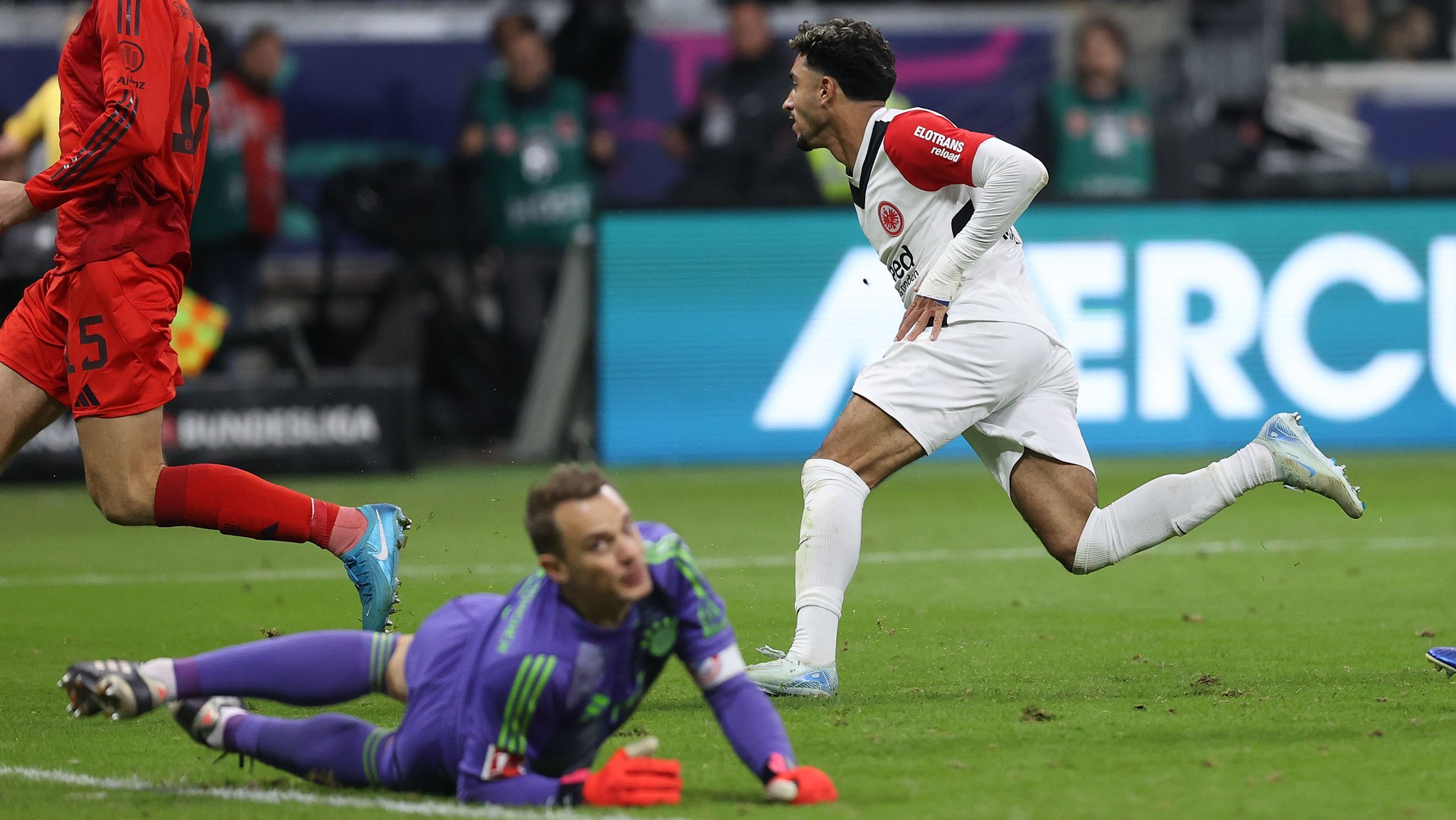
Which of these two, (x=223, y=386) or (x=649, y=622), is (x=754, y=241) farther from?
(x=649, y=622)

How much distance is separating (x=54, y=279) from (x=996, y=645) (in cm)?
333

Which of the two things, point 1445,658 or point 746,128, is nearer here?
point 1445,658

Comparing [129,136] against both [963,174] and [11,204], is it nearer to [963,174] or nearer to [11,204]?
[11,204]

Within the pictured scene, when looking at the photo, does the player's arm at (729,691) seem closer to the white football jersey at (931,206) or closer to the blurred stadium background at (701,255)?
the white football jersey at (931,206)

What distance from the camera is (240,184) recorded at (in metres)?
13.5

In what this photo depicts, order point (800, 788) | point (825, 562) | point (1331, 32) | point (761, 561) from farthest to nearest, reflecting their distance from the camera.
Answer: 1. point (1331, 32)
2. point (761, 561)
3. point (825, 562)
4. point (800, 788)

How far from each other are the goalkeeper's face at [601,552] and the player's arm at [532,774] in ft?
0.64

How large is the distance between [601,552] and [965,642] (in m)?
2.90

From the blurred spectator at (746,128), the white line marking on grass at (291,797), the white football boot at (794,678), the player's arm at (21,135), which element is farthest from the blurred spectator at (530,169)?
the white line marking on grass at (291,797)

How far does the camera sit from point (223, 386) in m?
12.9

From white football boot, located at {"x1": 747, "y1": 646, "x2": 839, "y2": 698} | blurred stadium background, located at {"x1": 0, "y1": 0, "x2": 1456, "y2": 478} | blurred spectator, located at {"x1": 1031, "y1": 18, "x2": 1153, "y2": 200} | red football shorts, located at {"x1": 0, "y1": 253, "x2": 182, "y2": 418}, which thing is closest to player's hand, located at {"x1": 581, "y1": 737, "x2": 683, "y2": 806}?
white football boot, located at {"x1": 747, "y1": 646, "x2": 839, "y2": 698}

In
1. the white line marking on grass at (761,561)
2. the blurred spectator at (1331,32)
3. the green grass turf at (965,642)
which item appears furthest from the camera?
the blurred spectator at (1331,32)

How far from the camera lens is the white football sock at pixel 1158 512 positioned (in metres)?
6.02

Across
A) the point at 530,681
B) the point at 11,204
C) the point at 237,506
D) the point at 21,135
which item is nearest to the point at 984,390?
the point at 530,681
